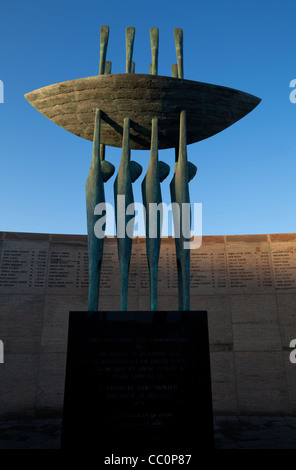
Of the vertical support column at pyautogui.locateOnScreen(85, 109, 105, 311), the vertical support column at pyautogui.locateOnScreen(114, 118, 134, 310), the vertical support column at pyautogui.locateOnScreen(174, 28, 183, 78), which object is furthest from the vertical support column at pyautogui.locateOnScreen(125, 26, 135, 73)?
the vertical support column at pyautogui.locateOnScreen(114, 118, 134, 310)

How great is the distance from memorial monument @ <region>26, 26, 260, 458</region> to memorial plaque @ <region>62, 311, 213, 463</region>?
0.01 metres

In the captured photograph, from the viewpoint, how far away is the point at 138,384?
4008 millimetres

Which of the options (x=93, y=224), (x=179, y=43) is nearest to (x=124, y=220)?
(x=93, y=224)

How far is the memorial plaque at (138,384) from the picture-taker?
3.81 meters

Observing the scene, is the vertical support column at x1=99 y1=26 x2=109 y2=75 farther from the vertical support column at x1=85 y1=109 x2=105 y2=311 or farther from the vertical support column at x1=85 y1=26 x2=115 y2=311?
the vertical support column at x1=85 y1=109 x2=105 y2=311

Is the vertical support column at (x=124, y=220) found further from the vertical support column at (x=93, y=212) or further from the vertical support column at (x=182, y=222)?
the vertical support column at (x=182, y=222)

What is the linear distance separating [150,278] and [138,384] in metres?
1.77

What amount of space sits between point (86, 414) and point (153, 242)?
8.60ft

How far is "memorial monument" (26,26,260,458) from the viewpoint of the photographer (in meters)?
3.87

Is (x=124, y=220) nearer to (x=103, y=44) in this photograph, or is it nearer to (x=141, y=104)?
(x=141, y=104)

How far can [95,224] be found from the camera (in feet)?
17.4

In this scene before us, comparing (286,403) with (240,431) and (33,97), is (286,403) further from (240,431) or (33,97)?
(33,97)

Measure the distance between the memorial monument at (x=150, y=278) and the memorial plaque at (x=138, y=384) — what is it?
11 millimetres

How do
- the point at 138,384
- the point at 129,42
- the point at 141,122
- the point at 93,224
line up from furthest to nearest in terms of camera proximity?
the point at 129,42 < the point at 141,122 < the point at 93,224 < the point at 138,384
